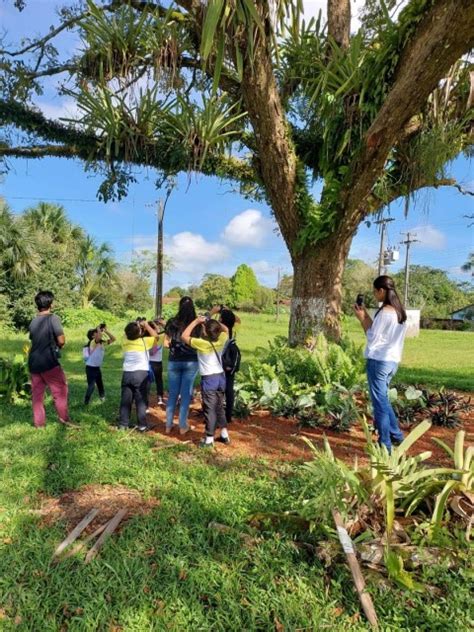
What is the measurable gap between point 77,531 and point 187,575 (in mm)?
818

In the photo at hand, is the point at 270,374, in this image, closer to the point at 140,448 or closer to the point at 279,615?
the point at 140,448

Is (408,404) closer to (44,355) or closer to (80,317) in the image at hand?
(44,355)

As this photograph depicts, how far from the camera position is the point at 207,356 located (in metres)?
4.32

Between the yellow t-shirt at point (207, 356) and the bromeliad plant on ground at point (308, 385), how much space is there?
4.01 feet

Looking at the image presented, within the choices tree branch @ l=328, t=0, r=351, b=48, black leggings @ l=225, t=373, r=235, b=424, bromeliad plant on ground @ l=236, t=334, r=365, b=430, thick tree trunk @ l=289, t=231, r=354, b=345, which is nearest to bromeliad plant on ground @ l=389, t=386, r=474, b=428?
bromeliad plant on ground @ l=236, t=334, r=365, b=430

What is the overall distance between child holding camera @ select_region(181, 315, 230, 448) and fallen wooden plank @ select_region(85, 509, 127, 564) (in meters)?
1.45

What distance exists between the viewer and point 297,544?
248 cm

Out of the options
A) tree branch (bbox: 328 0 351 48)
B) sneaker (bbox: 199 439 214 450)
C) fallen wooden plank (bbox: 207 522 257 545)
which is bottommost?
sneaker (bbox: 199 439 214 450)

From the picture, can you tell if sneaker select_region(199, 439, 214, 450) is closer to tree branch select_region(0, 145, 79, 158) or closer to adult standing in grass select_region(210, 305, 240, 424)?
adult standing in grass select_region(210, 305, 240, 424)

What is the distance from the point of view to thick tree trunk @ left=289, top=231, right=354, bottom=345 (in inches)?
226

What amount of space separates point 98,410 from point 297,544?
404 cm

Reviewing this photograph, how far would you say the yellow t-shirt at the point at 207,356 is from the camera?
14.1 feet

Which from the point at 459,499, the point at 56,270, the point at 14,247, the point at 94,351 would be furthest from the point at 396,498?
the point at 56,270

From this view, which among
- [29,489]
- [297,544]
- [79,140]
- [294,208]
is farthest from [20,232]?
[297,544]
